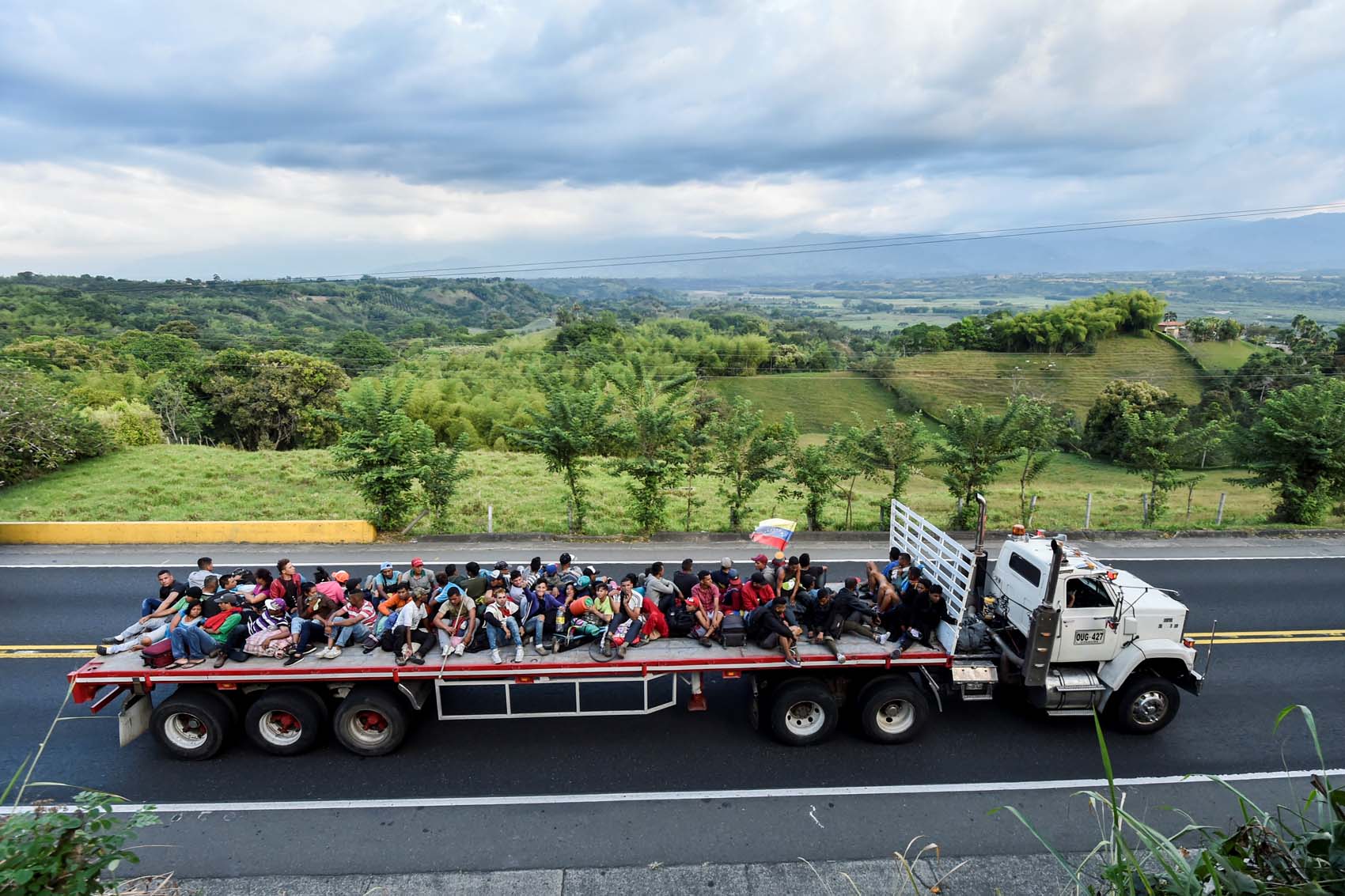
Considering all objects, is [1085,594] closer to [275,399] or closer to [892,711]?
[892,711]

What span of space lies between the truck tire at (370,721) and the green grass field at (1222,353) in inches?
3068

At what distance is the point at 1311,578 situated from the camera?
51.5 feet

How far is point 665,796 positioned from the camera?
862cm

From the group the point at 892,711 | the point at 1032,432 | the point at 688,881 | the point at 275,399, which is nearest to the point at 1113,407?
the point at 1032,432

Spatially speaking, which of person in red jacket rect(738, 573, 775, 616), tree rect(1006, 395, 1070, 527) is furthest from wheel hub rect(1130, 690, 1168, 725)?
tree rect(1006, 395, 1070, 527)

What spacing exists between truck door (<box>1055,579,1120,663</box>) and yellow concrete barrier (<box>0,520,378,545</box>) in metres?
14.7

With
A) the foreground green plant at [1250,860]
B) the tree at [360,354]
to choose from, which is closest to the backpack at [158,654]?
the foreground green plant at [1250,860]

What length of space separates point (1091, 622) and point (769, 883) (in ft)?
16.4

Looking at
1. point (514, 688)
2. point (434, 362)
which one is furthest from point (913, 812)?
point (434, 362)

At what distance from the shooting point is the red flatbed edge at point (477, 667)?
8820 millimetres

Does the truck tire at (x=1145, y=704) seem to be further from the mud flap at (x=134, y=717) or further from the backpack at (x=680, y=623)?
the mud flap at (x=134, y=717)

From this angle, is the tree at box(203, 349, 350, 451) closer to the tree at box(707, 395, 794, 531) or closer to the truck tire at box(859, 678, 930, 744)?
the tree at box(707, 395, 794, 531)

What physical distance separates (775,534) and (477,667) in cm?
589

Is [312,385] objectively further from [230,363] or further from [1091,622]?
[1091,622]
